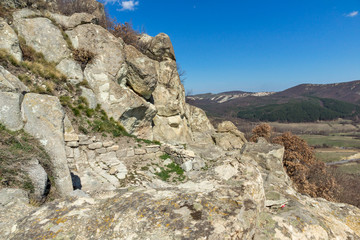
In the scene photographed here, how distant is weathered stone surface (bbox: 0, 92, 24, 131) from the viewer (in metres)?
6.20

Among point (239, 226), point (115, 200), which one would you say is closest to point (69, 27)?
point (115, 200)

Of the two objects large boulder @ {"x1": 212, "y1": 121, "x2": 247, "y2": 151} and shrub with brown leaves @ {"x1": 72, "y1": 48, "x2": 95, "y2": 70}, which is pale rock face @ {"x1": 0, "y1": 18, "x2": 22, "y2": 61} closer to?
shrub with brown leaves @ {"x1": 72, "y1": 48, "x2": 95, "y2": 70}

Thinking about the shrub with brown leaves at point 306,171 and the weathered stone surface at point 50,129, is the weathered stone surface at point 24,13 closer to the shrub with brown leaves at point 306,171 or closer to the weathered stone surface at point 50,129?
the weathered stone surface at point 50,129

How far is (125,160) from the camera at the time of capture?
39.8 feet

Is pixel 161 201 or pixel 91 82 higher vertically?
pixel 91 82

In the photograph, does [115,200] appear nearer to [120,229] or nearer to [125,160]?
[120,229]

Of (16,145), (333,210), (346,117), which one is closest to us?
(16,145)

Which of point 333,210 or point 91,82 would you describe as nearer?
point 333,210

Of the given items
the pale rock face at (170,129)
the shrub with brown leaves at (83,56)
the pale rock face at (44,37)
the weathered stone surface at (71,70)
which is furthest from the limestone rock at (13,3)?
the pale rock face at (170,129)

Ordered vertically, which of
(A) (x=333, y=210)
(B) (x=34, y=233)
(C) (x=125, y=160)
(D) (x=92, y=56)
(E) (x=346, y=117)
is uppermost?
(D) (x=92, y=56)

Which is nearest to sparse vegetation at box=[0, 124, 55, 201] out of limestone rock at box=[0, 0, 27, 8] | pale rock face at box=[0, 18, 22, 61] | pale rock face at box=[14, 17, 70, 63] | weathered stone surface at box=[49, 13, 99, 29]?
pale rock face at box=[0, 18, 22, 61]

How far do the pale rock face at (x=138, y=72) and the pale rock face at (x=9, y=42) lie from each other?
7.35 metres

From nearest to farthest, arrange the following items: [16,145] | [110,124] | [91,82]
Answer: [16,145] < [110,124] < [91,82]

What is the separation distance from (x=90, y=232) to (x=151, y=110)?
1554cm
